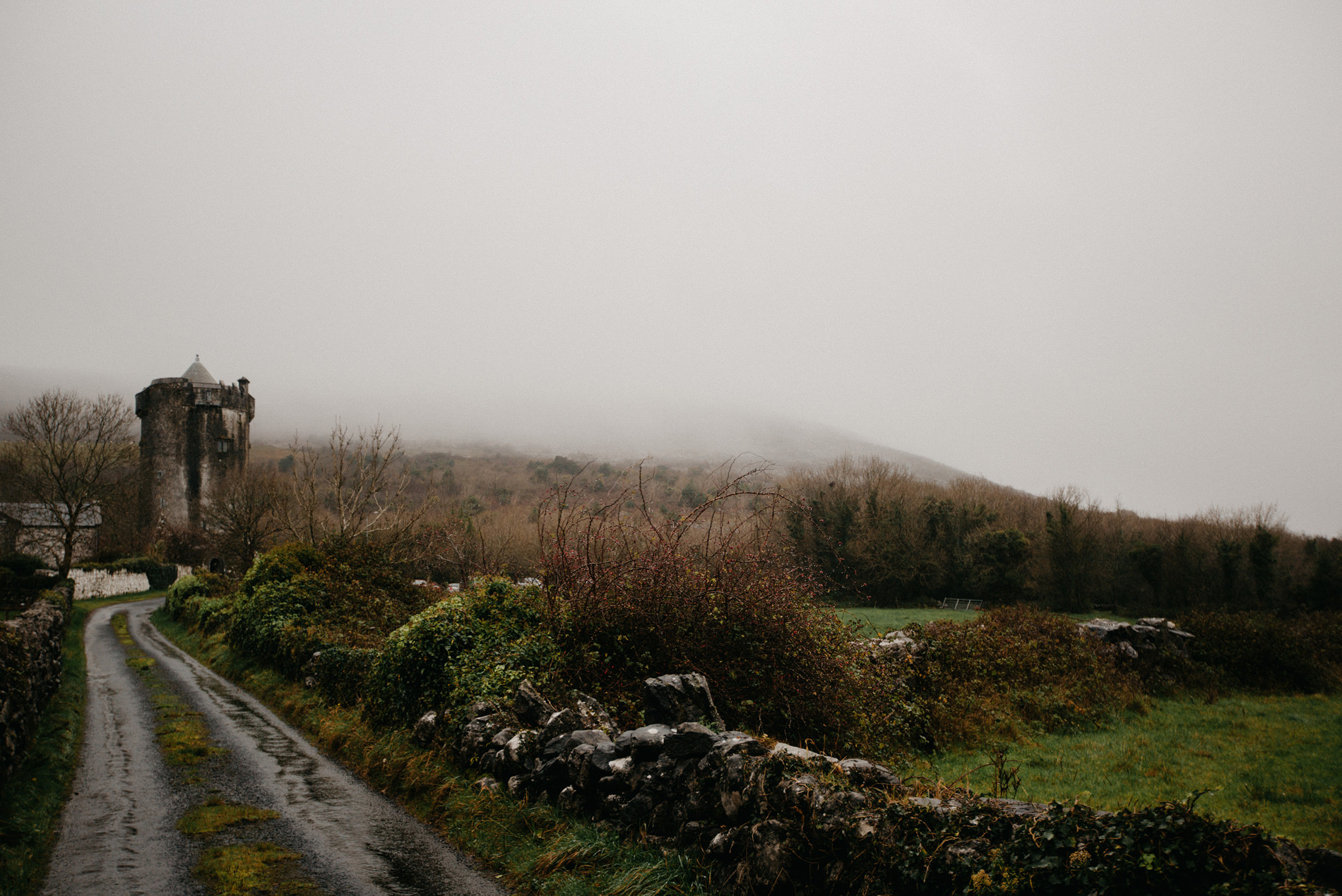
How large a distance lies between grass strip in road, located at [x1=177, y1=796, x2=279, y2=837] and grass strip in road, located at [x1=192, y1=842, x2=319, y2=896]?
71 centimetres

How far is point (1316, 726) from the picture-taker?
14961 millimetres

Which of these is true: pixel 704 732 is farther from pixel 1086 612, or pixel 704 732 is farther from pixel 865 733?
pixel 1086 612

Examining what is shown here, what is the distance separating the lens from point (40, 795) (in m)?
8.41

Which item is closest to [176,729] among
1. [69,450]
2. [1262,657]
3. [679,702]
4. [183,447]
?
[679,702]

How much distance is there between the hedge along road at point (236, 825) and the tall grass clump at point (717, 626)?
118 inches

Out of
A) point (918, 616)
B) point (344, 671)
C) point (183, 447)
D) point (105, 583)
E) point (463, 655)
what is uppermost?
point (183, 447)

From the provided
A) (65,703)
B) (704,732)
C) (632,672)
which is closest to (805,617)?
(632,672)

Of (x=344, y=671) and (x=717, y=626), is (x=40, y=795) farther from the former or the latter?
(x=717, y=626)

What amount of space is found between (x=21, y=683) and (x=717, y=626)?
1033cm

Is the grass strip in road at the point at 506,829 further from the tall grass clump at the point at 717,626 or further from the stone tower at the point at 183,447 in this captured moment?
the stone tower at the point at 183,447

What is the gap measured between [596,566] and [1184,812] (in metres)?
7.56

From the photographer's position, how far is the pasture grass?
920 centimetres

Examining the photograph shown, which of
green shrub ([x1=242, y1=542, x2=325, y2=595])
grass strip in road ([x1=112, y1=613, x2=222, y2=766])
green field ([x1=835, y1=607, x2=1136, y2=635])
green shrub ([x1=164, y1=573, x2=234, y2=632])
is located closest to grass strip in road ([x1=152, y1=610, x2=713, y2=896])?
grass strip in road ([x1=112, y1=613, x2=222, y2=766])

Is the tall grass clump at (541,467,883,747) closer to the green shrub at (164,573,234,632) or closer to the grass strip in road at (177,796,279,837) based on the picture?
the grass strip in road at (177,796,279,837)
